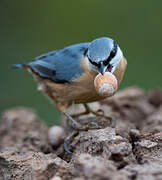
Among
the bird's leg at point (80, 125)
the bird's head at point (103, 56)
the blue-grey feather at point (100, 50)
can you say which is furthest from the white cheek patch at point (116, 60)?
the bird's leg at point (80, 125)

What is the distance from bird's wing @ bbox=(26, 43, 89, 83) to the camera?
4.01 m

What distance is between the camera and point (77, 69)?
12.9 ft

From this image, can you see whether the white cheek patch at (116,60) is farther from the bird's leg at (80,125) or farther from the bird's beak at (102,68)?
the bird's leg at (80,125)

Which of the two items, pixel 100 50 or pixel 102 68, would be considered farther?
pixel 100 50

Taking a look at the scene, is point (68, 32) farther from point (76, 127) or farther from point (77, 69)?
point (76, 127)

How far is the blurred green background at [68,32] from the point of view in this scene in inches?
294

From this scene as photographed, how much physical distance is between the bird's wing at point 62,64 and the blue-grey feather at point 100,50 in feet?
1.32

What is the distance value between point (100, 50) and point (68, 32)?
17.3ft

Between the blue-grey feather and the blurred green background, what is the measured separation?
3561 millimetres

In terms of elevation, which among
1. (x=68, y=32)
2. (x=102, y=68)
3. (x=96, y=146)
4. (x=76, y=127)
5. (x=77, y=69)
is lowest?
(x=96, y=146)

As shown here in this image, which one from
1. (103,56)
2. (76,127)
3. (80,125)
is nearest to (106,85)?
(103,56)

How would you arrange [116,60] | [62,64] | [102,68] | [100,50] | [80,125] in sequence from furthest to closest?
[62,64]
[80,125]
[116,60]
[100,50]
[102,68]

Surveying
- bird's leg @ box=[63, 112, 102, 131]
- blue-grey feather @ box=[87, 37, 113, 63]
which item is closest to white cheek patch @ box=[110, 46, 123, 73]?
blue-grey feather @ box=[87, 37, 113, 63]

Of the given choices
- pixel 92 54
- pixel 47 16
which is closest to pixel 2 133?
pixel 92 54
